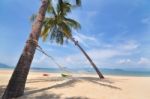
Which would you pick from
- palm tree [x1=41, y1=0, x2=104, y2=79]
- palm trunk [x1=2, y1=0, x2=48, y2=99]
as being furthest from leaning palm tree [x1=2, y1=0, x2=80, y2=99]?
palm tree [x1=41, y1=0, x2=104, y2=79]

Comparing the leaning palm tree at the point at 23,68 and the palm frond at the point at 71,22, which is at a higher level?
the palm frond at the point at 71,22

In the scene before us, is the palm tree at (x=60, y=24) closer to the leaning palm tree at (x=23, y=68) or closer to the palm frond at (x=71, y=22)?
the palm frond at (x=71, y=22)

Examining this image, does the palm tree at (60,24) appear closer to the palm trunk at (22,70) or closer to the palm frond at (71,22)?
the palm frond at (71,22)

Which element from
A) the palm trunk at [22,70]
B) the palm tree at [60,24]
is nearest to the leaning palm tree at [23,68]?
the palm trunk at [22,70]

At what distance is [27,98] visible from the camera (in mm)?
8812

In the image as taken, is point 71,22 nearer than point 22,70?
No

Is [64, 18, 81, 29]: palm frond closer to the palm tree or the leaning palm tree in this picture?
the palm tree

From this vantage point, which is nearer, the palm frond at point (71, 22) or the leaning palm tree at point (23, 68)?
the leaning palm tree at point (23, 68)

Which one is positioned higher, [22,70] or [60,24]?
[60,24]

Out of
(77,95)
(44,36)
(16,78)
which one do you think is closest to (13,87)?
(16,78)

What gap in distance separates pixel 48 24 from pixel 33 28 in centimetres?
1158

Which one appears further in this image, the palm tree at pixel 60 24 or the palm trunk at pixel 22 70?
the palm tree at pixel 60 24

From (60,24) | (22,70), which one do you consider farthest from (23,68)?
(60,24)

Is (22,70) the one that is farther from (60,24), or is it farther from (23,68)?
(60,24)
